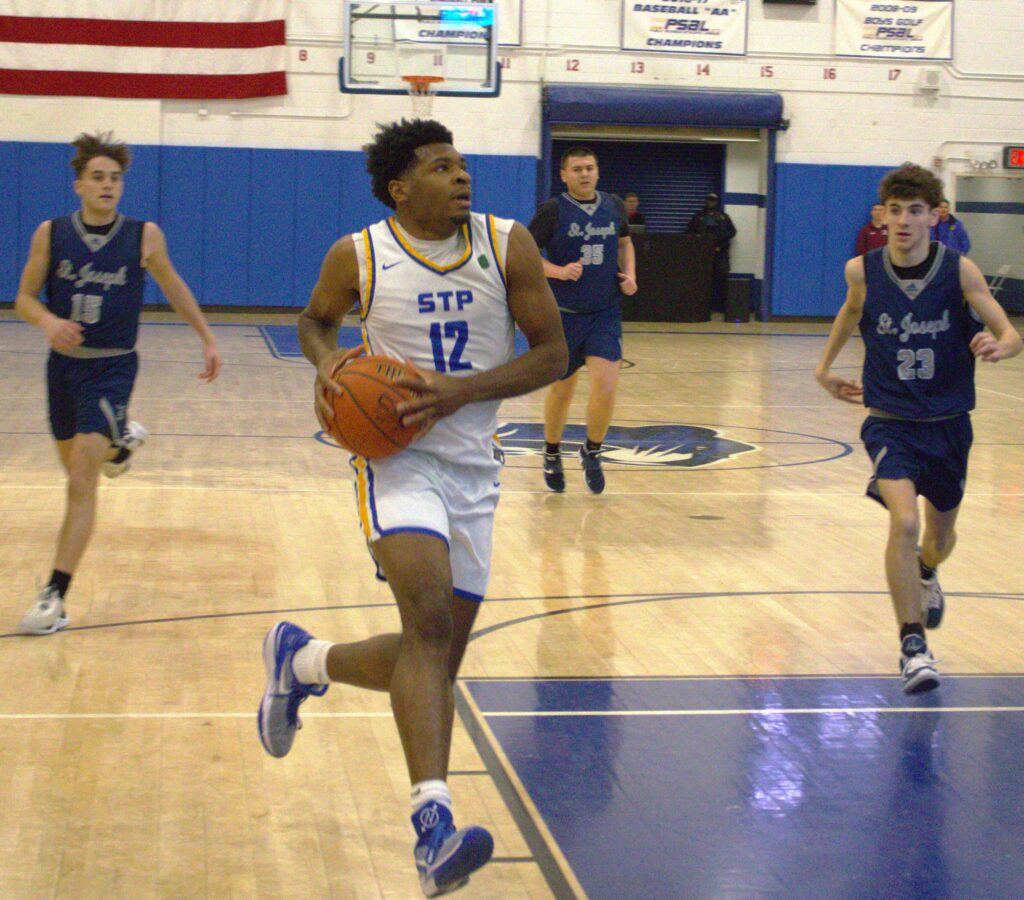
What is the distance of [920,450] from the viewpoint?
14.2ft

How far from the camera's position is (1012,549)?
20.4 feet

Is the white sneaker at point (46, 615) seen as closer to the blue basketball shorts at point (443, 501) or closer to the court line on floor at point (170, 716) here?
the court line on floor at point (170, 716)

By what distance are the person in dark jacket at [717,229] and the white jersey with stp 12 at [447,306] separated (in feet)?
52.8

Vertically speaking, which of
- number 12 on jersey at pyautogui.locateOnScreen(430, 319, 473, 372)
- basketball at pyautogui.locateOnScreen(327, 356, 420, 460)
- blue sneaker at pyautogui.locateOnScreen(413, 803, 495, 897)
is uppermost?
number 12 on jersey at pyautogui.locateOnScreen(430, 319, 473, 372)

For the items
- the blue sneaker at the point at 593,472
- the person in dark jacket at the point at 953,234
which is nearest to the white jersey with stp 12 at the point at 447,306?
the blue sneaker at the point at 593,472

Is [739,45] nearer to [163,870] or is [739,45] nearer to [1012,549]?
[1012,549]

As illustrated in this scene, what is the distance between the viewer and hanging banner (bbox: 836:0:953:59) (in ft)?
60.8

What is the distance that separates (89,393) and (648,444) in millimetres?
4785

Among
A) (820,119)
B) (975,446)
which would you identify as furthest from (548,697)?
(820,119)

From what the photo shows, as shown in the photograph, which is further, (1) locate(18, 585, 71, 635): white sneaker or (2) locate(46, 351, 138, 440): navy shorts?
(2) locate(46, 351, 138, 440): navy shorts

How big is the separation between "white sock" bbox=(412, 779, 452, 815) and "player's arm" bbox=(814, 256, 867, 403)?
2261 millimetres

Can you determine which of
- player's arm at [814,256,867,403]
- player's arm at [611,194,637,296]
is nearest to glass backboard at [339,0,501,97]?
player's arm at [611,194,637,296]

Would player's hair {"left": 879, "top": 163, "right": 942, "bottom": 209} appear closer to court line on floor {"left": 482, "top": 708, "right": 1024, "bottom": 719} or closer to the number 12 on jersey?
court line on floor {"left": 482, "top": 708, "right": 1024, "bottom": 719}

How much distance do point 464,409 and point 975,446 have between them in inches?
268
